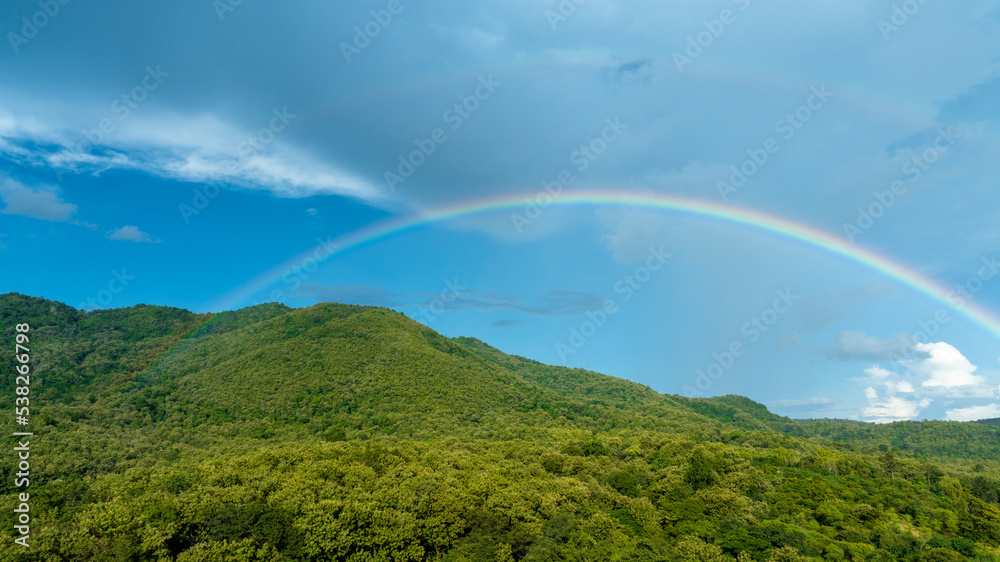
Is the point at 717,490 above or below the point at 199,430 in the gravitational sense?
below

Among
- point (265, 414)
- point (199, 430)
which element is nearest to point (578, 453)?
point (265, 414)

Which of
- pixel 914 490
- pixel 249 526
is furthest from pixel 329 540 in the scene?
pixel 914 490

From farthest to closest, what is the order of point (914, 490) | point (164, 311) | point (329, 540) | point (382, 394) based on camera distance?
point (164, 311)
point (382, 394)
point (914, 490)
point (329, 540)

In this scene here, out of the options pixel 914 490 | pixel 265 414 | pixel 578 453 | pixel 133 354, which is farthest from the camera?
pixel 133 354

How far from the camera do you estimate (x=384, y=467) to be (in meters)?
54.5

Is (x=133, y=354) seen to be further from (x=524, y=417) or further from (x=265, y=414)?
(x=524, y=417)

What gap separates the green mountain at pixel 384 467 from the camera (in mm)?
38906

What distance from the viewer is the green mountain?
3891cm

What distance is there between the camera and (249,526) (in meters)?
38.0

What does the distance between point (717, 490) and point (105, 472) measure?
74565 millimetres

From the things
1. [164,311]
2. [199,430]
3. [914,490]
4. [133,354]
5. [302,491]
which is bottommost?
[914,490]

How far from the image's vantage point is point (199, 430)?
272 ft

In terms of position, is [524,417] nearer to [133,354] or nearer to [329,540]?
[329,540]

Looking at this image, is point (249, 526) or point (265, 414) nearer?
point (249, 526)
